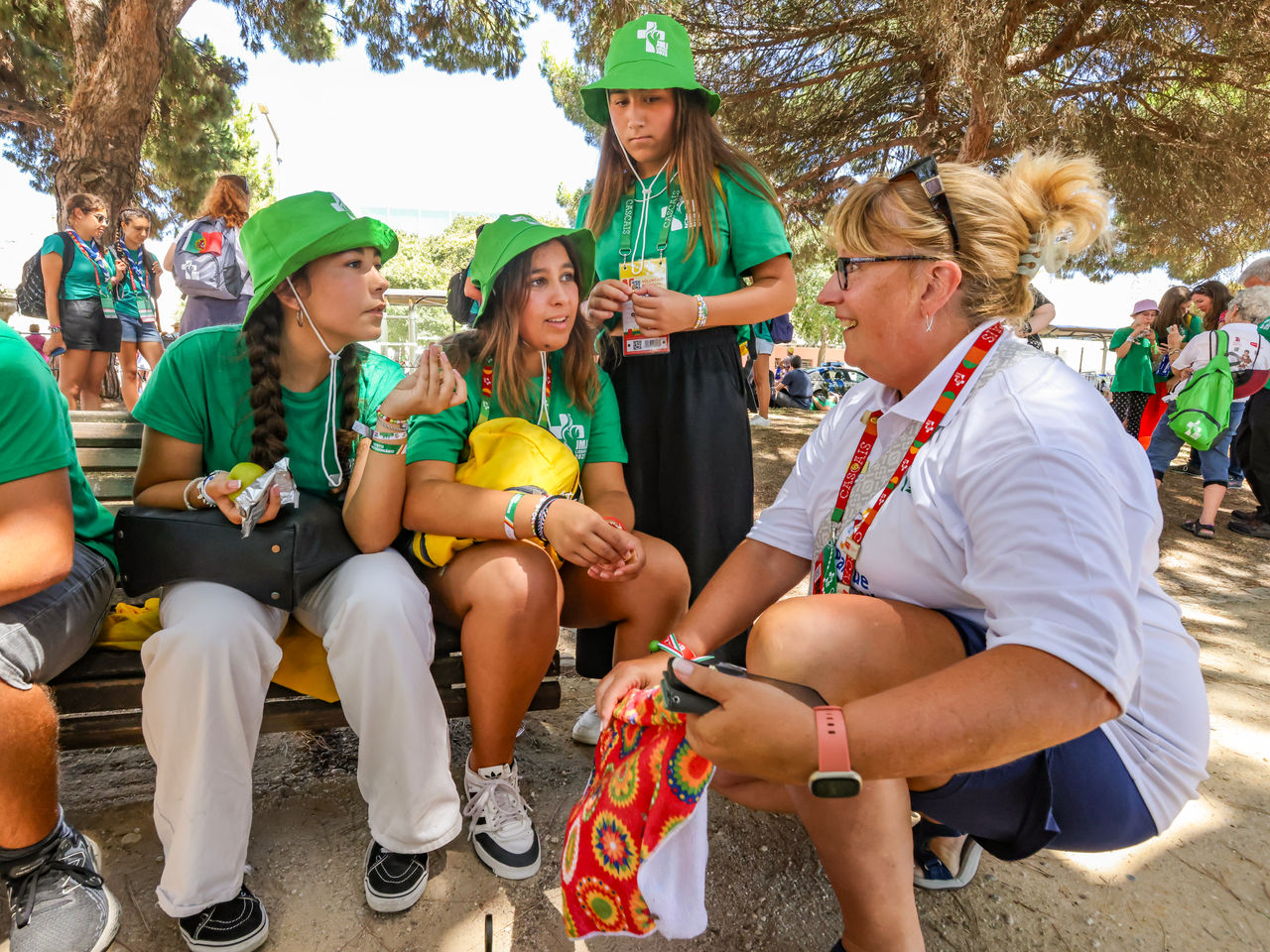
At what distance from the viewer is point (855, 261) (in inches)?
58.6

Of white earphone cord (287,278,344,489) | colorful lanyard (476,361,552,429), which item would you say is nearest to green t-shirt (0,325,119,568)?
white earphone cord (287,278,344,489)

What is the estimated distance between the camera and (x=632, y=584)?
6.73 ft

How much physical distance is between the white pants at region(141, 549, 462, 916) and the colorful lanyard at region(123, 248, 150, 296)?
6004 millimetres

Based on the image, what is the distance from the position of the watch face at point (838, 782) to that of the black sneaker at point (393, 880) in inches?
45.5

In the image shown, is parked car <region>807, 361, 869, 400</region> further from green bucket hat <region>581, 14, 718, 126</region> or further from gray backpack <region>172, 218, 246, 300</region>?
green bucket hat <region>581, 14, 718, 126</region>

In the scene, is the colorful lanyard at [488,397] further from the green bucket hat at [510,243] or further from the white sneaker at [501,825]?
the white sneaker at [501,825]

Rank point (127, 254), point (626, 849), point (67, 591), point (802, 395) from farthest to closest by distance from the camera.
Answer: point (802, 395) → point (127, 254) → point (67, 591) → point (626, 849)

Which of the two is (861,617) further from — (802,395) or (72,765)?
(802,395)

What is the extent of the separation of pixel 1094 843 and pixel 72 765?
2671mm

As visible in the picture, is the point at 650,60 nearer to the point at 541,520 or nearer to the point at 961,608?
the point at 541,520

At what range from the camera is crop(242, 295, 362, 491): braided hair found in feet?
6.47

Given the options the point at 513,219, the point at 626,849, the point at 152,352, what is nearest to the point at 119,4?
the point at 152,352

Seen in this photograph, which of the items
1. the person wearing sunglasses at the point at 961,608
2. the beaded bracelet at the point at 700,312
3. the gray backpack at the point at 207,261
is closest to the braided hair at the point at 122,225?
the gray backpack at the point at 207,261

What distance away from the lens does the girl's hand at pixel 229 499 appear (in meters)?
1.76
